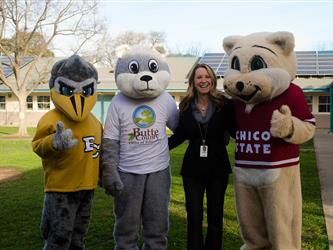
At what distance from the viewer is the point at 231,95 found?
4051 mm

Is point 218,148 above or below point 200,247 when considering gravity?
above

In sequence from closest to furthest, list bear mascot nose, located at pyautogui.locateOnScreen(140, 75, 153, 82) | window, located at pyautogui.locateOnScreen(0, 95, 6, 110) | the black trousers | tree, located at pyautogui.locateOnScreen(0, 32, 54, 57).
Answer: bear mascot nose, located at pyautogui.locateOnScreen(140, 75, 153, 82), the black trousers, tree, located at pyautogui.locateOnScreen(0, 32, 54, 57), window, located at pyautogui.locateOnScreen(0, 95, 6, 110)

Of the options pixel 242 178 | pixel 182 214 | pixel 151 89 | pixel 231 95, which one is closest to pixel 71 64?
pixel 151 89

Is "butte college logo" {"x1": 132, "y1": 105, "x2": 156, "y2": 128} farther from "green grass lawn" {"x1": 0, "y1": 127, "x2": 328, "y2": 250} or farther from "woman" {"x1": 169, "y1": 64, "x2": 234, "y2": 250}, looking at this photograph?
"green grass lawn" {"x1": 0, "y1": 127, "x2": 328, "y2": 250}

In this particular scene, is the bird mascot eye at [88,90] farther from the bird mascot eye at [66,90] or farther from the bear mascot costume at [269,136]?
the bear mascot costume at [269,136]

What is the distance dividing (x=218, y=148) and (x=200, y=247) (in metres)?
0.92

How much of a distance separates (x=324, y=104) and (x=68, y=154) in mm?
27137

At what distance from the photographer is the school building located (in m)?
27.2

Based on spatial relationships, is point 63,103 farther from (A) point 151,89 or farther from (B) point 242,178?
(B) point 242,178

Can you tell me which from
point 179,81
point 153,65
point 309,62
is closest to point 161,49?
point 153,65

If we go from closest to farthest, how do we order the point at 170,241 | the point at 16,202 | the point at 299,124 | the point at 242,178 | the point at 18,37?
1. the point at 299,124
2. the point at 242,178
3. the point at 170,241
4. the point at 16,202
5. the point at 18,37

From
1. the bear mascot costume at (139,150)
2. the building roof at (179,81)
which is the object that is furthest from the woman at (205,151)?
the building roof at (179,81)

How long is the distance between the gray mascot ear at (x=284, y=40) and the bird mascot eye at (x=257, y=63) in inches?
7.8

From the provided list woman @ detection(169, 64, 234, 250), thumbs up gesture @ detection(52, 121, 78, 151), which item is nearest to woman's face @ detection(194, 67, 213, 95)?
woman @ detection(169, 64, 234, 250)
